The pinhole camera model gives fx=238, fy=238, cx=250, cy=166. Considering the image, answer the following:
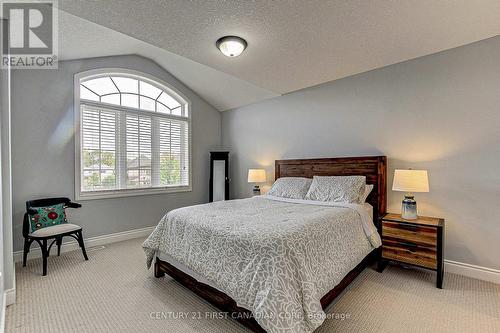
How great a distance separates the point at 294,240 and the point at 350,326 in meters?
0.85

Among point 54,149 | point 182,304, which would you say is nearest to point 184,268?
point 182,304

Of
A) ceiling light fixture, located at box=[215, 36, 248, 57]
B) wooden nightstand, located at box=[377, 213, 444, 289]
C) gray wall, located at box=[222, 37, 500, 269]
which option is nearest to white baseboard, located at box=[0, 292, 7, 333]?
ceiling light fixture, located at box=[215, 36, 248, 57]

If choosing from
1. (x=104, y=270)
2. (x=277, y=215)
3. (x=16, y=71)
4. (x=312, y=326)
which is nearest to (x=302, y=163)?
(x=277, y=215)

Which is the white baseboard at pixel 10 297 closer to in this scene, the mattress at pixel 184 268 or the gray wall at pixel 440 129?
the mattress at pixel 184 268

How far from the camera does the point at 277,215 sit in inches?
94.3

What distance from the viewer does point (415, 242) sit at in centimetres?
256

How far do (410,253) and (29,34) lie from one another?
488cm

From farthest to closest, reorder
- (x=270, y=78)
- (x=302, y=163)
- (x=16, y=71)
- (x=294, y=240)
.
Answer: (x=302, y=163) → (x=270, y=78) → (x=16, y=71) → (x=294, y=240)

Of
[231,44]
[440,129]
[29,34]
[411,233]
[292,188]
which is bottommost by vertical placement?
[411,233]

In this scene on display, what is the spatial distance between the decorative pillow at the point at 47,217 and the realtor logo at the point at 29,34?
5.72ft

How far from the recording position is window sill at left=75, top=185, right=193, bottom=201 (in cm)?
366

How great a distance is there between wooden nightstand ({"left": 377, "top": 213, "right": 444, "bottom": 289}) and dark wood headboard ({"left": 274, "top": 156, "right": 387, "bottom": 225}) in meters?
0.42

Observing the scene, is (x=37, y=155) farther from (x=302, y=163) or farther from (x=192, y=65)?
(x=302, y=163)

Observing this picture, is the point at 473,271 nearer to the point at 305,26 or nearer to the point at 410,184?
the point at 410,184
